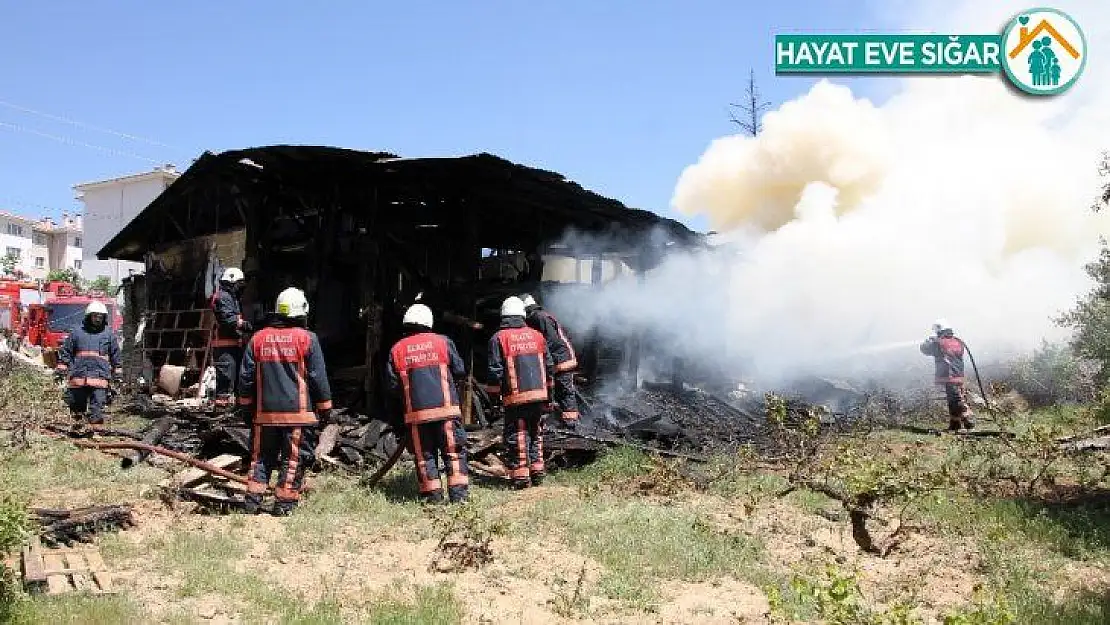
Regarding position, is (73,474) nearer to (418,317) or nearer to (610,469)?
(418,317)

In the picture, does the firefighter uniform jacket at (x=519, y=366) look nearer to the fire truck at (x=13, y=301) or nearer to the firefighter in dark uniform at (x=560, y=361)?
the firefighter in dark uniform at (x=560, y=361)

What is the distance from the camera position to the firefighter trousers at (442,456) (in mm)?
6781

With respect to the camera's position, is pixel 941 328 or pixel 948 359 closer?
pixel 948 359

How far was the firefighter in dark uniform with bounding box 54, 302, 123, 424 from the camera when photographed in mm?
10023

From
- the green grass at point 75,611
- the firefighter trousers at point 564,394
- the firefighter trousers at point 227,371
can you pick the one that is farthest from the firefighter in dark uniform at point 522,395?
the firefighter trousers at point 227,371

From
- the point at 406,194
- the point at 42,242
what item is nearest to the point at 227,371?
the point at 406,194

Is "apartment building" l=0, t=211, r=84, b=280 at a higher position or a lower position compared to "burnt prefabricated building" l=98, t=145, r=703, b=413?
higher

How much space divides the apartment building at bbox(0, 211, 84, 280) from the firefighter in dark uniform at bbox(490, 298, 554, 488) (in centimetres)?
7064

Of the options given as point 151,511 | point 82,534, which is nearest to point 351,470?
point 151,511

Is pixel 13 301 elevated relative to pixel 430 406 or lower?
elevated

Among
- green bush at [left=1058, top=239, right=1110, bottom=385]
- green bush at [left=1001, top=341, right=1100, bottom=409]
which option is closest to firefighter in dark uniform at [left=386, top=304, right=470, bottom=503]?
green bush at [left=1058, top=239, right=1110, bottom=385]

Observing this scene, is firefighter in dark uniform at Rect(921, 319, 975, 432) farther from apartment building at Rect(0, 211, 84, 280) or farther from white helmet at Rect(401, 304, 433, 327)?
apartment building at Rect(0, 211, 84, 280)

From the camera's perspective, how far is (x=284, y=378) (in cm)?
660

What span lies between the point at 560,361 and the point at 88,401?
6.63 m
